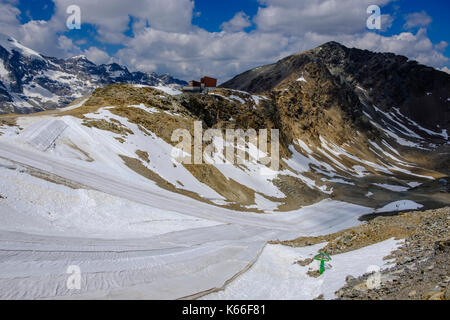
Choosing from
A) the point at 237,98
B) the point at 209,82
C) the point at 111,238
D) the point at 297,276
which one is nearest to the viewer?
the point at 297,276

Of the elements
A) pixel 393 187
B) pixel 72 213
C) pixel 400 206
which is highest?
pixel 393 187

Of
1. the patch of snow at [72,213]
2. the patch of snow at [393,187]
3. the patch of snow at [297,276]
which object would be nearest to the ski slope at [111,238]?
the patch of snow at [72,213]

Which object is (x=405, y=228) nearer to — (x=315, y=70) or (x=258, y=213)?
(x=258, y=213)

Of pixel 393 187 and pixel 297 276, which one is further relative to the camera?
pixel 393 187

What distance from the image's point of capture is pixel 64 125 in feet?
135

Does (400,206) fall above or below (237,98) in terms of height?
below

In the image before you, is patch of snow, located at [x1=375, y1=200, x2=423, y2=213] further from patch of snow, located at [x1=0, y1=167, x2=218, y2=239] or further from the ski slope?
patch of snow, located at [x1=0, y1=167, x2=218, y2=239]

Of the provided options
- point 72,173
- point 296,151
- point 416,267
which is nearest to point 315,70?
point 296,151

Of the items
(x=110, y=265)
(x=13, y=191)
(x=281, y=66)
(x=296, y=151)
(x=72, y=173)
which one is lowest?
(x=110, y=265)

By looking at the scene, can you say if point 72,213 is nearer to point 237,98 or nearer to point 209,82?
point 237,98

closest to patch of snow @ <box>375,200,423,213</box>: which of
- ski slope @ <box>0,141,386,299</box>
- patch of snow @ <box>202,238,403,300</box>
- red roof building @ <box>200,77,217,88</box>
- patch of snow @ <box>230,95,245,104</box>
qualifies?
ski slope @ <box>0,141,386,299</box>

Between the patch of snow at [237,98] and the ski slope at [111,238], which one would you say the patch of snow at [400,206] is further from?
the patch of snow at [237,98]

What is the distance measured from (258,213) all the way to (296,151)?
182 ft

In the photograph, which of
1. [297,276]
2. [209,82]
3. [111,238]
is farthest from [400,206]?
[209,82]
